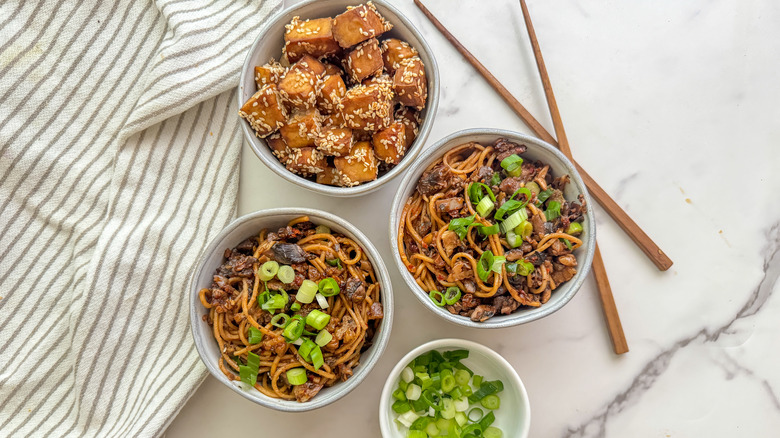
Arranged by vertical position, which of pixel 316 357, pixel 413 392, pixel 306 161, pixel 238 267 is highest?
pixel 306 161

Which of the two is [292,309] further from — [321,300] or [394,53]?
[394,53]

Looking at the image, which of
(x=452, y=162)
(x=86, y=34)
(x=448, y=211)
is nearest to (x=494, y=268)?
(x=448, y=211)

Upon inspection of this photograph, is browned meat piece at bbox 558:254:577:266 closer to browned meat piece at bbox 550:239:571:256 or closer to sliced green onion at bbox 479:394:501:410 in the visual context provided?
browned meat piece at bbox 550:239:571:256

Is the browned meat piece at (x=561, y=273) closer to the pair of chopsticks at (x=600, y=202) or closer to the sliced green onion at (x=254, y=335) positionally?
the pair of chopsticks at (x=600, y=202)

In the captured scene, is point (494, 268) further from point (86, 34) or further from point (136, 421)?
point (86, 34)

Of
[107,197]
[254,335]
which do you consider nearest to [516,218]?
[254,335]

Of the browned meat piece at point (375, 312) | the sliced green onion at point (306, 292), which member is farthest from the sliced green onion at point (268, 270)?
the browned meat piece at point (375, 312)

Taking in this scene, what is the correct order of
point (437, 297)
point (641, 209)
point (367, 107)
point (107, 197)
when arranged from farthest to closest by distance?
point (641, 209) < point (107, 197) < point (437, 297) < point (367, 107)
